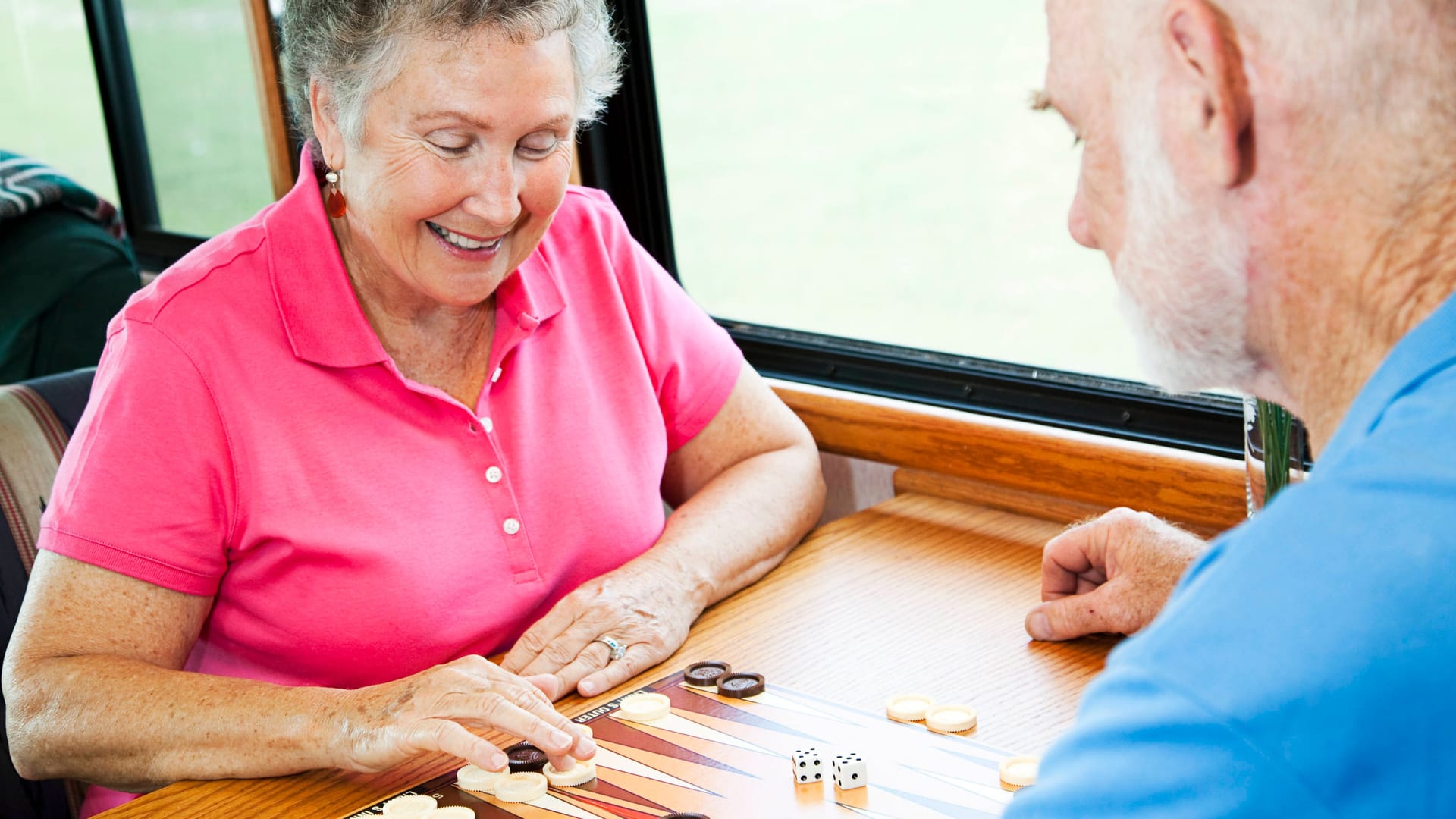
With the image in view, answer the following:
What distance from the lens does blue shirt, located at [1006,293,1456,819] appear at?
635 millimetres

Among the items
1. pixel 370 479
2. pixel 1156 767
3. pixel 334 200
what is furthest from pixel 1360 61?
pixel 334 200

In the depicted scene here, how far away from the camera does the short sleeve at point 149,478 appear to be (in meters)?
1.55

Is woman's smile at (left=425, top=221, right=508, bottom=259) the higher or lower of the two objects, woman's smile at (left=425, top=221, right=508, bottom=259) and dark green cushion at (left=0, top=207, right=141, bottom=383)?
the higher

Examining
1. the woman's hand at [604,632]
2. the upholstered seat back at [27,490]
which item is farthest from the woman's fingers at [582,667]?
the upholstered seat back at [27,490]

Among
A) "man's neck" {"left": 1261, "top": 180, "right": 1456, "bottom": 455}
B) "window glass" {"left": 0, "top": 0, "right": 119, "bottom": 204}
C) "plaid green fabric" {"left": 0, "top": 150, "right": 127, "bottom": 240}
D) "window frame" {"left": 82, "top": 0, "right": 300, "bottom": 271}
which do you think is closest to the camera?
"man's neck" {"left": 1261, "top": 180, "right": 1456, "bottom": 455}

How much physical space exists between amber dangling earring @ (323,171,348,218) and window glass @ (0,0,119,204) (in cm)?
310

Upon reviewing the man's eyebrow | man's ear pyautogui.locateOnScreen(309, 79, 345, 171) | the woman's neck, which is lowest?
the woman's neck

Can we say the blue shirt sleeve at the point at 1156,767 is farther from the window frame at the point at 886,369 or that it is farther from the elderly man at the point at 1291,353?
the window frame at the point at 886,369

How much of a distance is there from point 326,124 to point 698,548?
73 centimetres

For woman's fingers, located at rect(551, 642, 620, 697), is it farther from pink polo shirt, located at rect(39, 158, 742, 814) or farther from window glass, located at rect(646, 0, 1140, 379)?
window glass, located at rect(646, 0, 1140, 379)

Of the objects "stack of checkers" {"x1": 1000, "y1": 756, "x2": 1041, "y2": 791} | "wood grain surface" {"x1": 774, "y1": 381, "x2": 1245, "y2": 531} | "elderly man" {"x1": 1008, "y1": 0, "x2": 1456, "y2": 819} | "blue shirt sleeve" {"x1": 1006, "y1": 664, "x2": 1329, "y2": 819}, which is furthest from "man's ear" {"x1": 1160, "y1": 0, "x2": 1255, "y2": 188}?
"wood grain surface" {"x1": 774, "y1": 381, "x2": 1245, "y2": 531}

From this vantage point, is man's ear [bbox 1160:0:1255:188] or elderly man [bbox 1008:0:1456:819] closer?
elderly man [bbox 1008:0:1456:819]

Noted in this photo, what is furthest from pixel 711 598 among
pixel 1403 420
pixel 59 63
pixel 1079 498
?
pixel 59 63

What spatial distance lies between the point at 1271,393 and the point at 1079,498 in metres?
1.21
